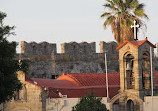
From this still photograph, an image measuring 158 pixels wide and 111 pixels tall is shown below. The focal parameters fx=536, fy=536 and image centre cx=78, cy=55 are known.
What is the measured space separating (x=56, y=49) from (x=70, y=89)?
13.2 metres

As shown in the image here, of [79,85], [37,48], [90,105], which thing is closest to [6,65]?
[90,105]

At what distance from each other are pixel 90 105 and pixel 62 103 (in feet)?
8.97

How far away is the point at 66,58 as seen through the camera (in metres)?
57.6

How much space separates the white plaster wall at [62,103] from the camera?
138ft

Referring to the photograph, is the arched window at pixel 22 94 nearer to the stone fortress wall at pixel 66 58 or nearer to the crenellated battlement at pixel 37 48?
the stone fortress wall at pixel 66 58

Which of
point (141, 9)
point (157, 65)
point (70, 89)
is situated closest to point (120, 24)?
point (141, 9)

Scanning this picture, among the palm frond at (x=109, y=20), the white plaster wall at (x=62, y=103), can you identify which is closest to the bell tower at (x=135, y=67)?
the white plaster wall at (x=62, y=103)

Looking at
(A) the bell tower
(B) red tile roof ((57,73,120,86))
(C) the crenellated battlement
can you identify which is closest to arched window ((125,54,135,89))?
(A) the bell tower

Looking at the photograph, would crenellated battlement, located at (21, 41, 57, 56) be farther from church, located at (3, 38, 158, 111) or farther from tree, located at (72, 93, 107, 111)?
tree, located at (72, 93, 107, 111)

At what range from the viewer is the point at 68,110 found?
42.3m

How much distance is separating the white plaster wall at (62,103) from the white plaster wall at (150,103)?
3.12 metres

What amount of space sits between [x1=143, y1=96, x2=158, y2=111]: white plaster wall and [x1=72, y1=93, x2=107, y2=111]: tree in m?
3.18

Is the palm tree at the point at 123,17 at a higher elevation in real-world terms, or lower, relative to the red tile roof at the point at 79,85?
higher

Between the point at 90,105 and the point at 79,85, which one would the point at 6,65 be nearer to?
the point at 90,105
